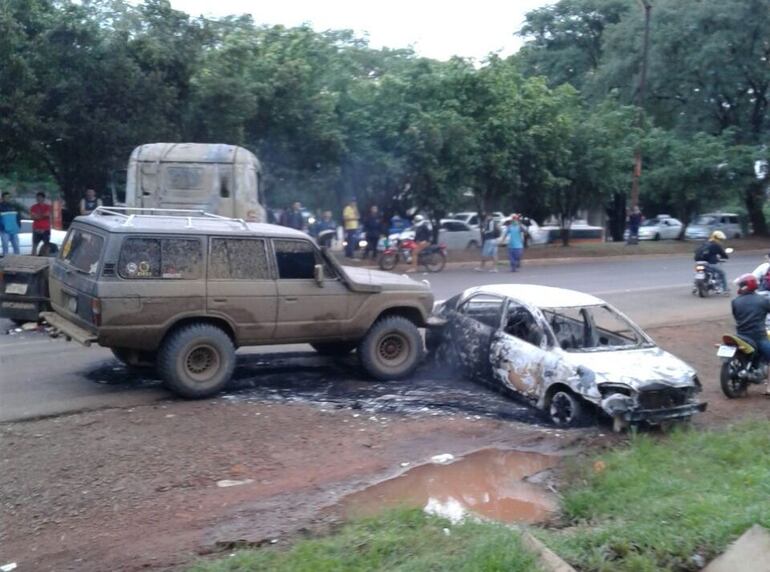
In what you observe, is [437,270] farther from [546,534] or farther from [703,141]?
[546,534]

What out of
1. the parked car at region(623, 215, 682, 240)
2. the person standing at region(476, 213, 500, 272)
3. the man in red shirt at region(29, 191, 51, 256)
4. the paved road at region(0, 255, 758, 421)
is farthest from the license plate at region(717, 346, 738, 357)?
the parked car at region(623, 215, 682, 240)

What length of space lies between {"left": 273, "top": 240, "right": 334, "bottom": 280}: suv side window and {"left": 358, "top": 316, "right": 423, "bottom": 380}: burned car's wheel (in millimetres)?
908

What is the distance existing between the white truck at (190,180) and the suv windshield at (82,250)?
8256mm

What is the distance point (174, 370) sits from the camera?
1032cm

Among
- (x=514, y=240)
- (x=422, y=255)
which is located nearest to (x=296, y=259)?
(x=422, y=255)

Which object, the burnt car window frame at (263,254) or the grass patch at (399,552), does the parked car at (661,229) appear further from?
the grass patch at (399,552)

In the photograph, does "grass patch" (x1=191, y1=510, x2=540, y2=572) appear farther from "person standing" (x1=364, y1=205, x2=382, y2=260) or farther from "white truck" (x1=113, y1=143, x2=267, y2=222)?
"person standing" (x1=364, y1=205, x2=382, y2=260)

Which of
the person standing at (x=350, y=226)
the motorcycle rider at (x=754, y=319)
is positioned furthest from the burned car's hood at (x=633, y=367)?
the person standing at (x=350, y=226)

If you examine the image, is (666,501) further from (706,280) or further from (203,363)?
(706,280)

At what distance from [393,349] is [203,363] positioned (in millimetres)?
2408

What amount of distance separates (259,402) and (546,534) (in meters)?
4.50

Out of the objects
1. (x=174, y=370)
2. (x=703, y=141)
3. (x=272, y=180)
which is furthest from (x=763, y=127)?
(x=174, y=370)

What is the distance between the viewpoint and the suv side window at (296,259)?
1112 centimetres

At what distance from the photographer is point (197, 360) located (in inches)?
417
